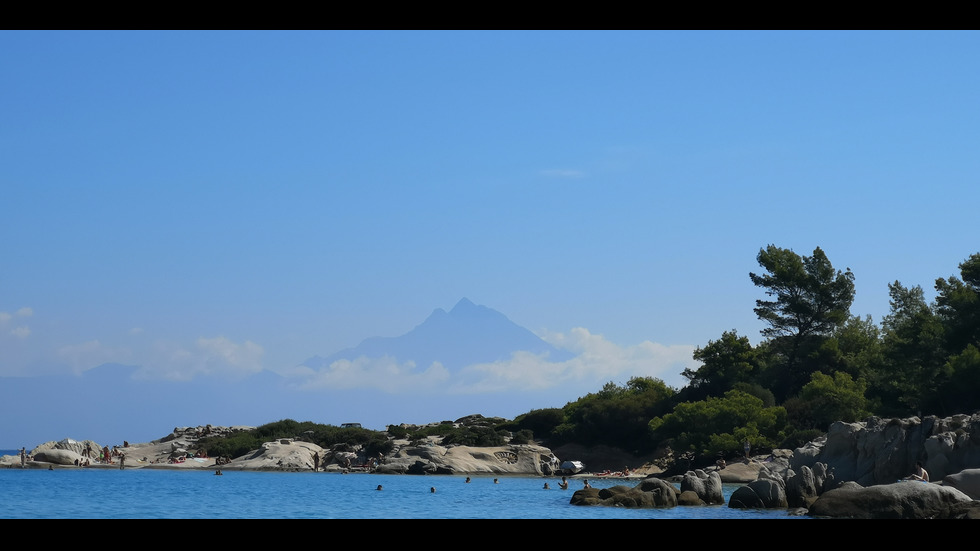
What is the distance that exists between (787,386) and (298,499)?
4521 centimetres

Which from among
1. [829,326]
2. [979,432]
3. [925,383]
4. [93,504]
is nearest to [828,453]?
[979,432]

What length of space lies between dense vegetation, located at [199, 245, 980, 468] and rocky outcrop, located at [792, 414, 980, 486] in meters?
15.8

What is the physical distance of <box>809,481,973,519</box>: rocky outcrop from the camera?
2586 centimetres

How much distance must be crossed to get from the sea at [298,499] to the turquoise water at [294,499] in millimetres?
43

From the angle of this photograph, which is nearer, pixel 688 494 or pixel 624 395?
pixel 688 494

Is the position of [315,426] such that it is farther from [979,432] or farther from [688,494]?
[979,432]

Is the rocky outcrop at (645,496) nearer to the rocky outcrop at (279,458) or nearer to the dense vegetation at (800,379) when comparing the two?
the dense vegetation at (800,379)

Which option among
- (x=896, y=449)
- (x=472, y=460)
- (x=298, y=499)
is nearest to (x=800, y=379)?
(x=472, y=460)

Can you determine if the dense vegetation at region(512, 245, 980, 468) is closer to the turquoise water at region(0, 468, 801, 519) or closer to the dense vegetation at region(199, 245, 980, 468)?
the dense vegetation at region(199, 245, 980, 468)

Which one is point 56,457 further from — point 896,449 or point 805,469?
point 896,449

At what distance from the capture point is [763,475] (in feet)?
122

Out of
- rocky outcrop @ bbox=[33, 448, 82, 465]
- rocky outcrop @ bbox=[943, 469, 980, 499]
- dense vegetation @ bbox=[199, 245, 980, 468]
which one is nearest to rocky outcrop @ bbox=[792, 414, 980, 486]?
rocky outcrop @ bbox=[943, 469, 980, 499]

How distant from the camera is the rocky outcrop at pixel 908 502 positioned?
25859mm
